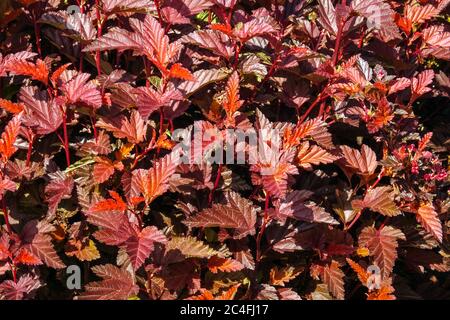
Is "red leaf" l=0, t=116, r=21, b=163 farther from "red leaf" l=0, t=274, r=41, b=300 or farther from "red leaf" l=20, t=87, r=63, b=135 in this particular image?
"red leaf" l=0, t=274, r=41, b=300

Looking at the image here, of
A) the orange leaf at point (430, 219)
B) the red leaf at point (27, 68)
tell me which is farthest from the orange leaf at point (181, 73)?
the orange leaf at point (430, 219)

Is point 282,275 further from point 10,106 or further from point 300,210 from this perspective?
point 10,106

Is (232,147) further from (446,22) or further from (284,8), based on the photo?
(446,22)

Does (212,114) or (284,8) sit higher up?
(284,8)

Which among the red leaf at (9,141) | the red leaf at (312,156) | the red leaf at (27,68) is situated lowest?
the red leaf at (312,156)

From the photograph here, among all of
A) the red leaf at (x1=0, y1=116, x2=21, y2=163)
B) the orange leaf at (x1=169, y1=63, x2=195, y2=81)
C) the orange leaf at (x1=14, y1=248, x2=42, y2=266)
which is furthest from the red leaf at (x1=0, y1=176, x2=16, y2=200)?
the orange leaf at (x1=169, y1=63, x2=195, y2=81)

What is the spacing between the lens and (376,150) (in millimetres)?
2234

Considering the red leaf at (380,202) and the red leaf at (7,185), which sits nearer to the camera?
the red leaf at (7,185)

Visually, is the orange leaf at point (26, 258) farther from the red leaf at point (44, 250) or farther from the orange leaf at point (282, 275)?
the orange leaf at point (282, 275)

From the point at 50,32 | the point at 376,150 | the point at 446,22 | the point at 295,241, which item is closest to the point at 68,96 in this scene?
the point at 50,32

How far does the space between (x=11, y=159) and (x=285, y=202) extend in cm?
102

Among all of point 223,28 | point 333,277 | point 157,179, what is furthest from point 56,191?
point 333,277

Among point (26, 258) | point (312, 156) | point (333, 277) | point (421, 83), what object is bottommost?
point (333, 277)

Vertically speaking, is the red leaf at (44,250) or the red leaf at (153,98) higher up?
the red leaf at (153,98)
